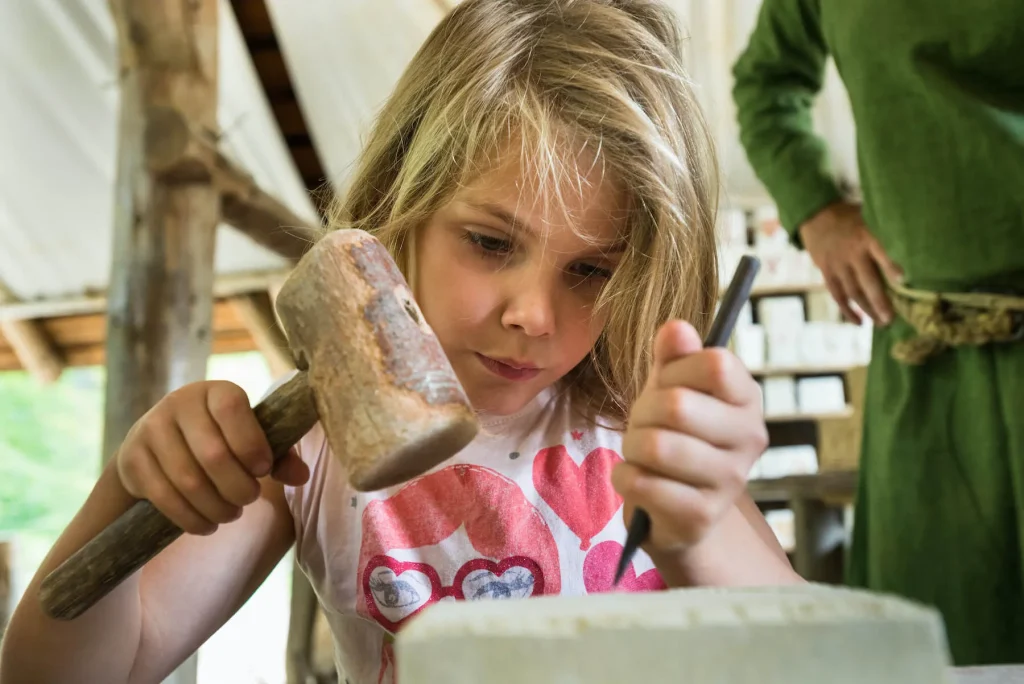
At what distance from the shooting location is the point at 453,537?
919mm

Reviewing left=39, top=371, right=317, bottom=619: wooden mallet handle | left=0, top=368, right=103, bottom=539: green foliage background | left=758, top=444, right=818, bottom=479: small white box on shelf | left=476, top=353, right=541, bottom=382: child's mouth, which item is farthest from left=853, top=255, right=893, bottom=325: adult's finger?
left=0, top=368, right=103, bottom=539: green foliage background

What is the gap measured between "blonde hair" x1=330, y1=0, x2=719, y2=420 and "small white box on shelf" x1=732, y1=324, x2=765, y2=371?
133 inches

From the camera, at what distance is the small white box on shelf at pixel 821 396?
14.0ft

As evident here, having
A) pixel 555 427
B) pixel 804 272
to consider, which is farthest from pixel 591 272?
pixel 804 272

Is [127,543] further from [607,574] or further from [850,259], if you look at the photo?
[850,259]

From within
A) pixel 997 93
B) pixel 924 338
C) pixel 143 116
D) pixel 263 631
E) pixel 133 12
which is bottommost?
pixel 263 631

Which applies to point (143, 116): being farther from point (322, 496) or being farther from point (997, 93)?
point (997, 93)

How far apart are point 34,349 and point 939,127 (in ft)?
Result: 16.1

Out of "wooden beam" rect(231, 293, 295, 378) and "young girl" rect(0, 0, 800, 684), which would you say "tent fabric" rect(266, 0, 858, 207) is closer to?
"wooden beam" rect(231, 293, 295, 378)

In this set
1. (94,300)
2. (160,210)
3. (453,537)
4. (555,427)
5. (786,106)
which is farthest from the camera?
(94,300)

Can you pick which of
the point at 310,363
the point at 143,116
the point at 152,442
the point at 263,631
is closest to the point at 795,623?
the point at 310,363

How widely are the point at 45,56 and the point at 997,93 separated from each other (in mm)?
3138

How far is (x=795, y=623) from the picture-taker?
32 cm

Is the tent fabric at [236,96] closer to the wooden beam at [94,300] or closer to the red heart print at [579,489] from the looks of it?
the wooden beam at [94,300]
